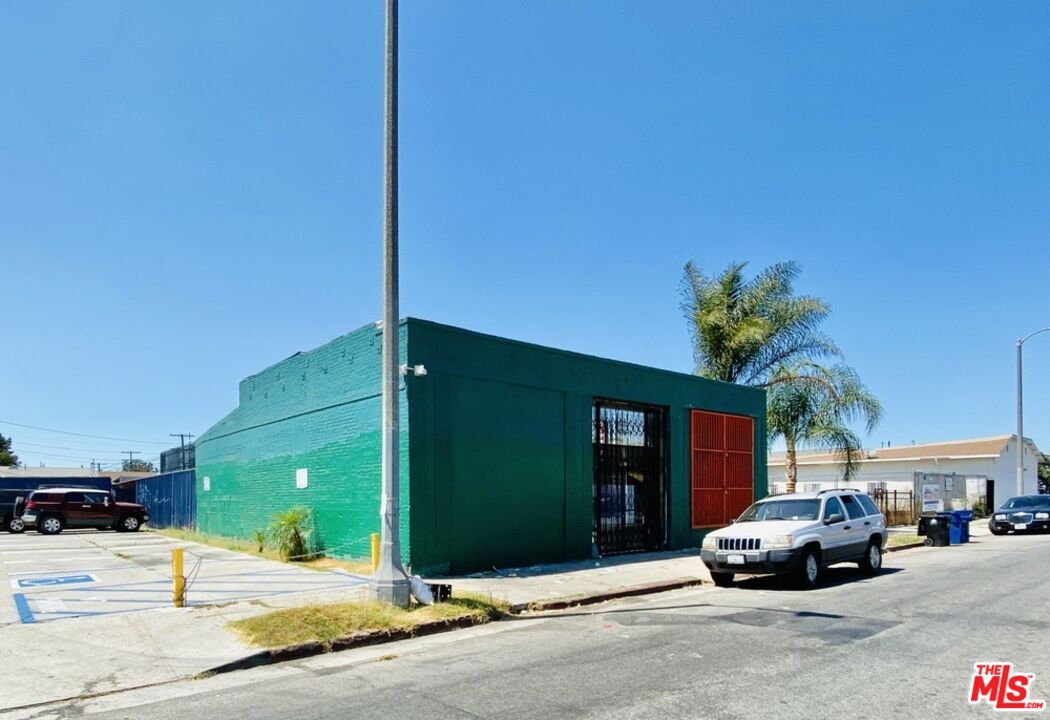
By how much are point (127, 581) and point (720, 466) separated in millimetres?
14512

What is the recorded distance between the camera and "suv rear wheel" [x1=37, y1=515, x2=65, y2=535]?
101ft

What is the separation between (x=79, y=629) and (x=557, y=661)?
6.03 metres

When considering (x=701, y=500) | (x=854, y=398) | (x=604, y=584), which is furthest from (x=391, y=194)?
(x=854, y=398)

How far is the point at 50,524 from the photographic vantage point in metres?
30.8

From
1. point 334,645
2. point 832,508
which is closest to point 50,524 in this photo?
point 334,645

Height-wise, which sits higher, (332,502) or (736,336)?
(736,336)

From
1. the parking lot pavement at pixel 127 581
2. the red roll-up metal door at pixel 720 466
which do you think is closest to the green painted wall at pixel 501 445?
the parking lot pavement at pixel 127 581

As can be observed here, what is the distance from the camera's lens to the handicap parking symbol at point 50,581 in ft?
45.8

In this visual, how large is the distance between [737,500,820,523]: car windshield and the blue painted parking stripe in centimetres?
1150

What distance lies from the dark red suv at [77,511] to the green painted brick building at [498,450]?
1223 centimetres

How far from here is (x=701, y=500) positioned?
68.1 ft

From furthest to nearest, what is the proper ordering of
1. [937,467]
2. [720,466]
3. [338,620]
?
[937,467], [720,466], [338,620]

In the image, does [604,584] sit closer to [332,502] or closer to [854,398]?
[332,502]

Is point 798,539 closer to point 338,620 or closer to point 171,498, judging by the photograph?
point 338,620
